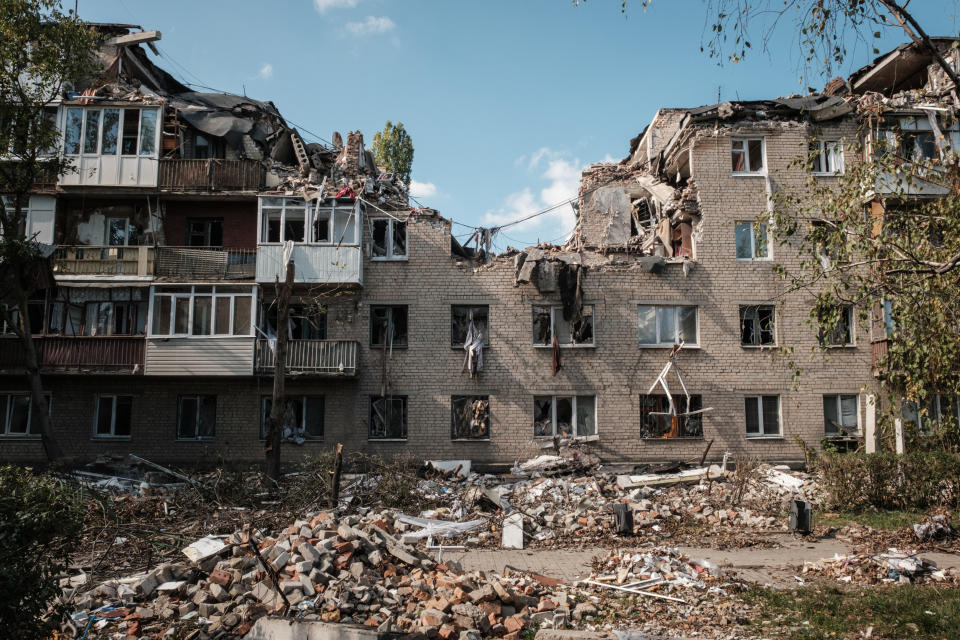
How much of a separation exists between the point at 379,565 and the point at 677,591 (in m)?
4.14

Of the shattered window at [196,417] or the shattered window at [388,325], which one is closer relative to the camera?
the shattered window at [196,417]

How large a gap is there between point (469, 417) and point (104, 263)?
43.1ft

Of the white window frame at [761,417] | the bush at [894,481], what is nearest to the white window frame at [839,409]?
the white window frame at [761,417]

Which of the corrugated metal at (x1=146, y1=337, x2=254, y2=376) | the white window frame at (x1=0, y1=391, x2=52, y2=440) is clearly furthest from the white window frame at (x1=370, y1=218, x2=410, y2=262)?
the white window frame at (x1=0, y1=391, x2=52, y2=440)

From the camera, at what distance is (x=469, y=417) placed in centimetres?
2192

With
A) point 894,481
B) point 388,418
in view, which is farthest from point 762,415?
point 388,418

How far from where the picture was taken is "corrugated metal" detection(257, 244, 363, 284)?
21.6 metres

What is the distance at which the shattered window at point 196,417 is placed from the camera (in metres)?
21.9

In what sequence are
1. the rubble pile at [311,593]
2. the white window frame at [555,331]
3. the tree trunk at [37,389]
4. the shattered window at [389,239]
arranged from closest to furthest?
1. the rubble pile at [311,593]
2. the tree trunk at [37,389]
3. the white window frame at [555,331]
4. the shattered window at [389,239]

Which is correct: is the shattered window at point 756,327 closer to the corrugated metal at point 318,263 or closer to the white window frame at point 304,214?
the corrugated metal at point 318,263

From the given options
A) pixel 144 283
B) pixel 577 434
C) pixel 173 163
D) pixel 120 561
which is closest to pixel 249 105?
pixel 173 163

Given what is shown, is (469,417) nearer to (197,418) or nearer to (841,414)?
(197,418)

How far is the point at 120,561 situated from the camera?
35.0 feet

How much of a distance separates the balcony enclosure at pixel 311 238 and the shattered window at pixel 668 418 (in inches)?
413
